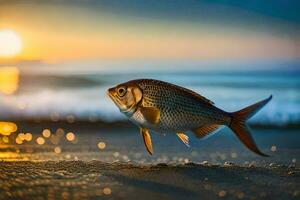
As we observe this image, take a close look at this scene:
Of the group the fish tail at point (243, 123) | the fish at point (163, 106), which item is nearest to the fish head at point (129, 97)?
the fish at point (163, 106)

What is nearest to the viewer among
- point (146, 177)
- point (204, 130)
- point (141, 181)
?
point (141, 181)

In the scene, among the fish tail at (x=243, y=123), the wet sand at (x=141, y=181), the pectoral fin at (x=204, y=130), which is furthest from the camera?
the pectoral fin at (x=204, y=130)

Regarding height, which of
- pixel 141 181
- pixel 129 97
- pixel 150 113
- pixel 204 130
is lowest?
pixel 141 181

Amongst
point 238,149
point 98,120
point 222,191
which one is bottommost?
point 222,191

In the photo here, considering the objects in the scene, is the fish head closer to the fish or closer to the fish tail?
the fish

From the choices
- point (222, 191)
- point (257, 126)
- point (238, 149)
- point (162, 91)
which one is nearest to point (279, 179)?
point (222, 191)

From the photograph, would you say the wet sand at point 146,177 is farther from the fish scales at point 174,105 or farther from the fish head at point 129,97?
the fish head at point 129,97

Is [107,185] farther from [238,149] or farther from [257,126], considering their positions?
[257,126]

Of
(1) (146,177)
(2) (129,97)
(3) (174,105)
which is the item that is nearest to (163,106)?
(3) (174,105)

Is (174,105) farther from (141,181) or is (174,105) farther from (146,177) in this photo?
(141,181)

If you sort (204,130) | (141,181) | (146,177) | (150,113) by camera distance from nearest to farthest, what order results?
(141,181), (146,177), (150,113), (204,130)

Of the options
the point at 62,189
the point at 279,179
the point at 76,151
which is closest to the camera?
the point at 62,189
